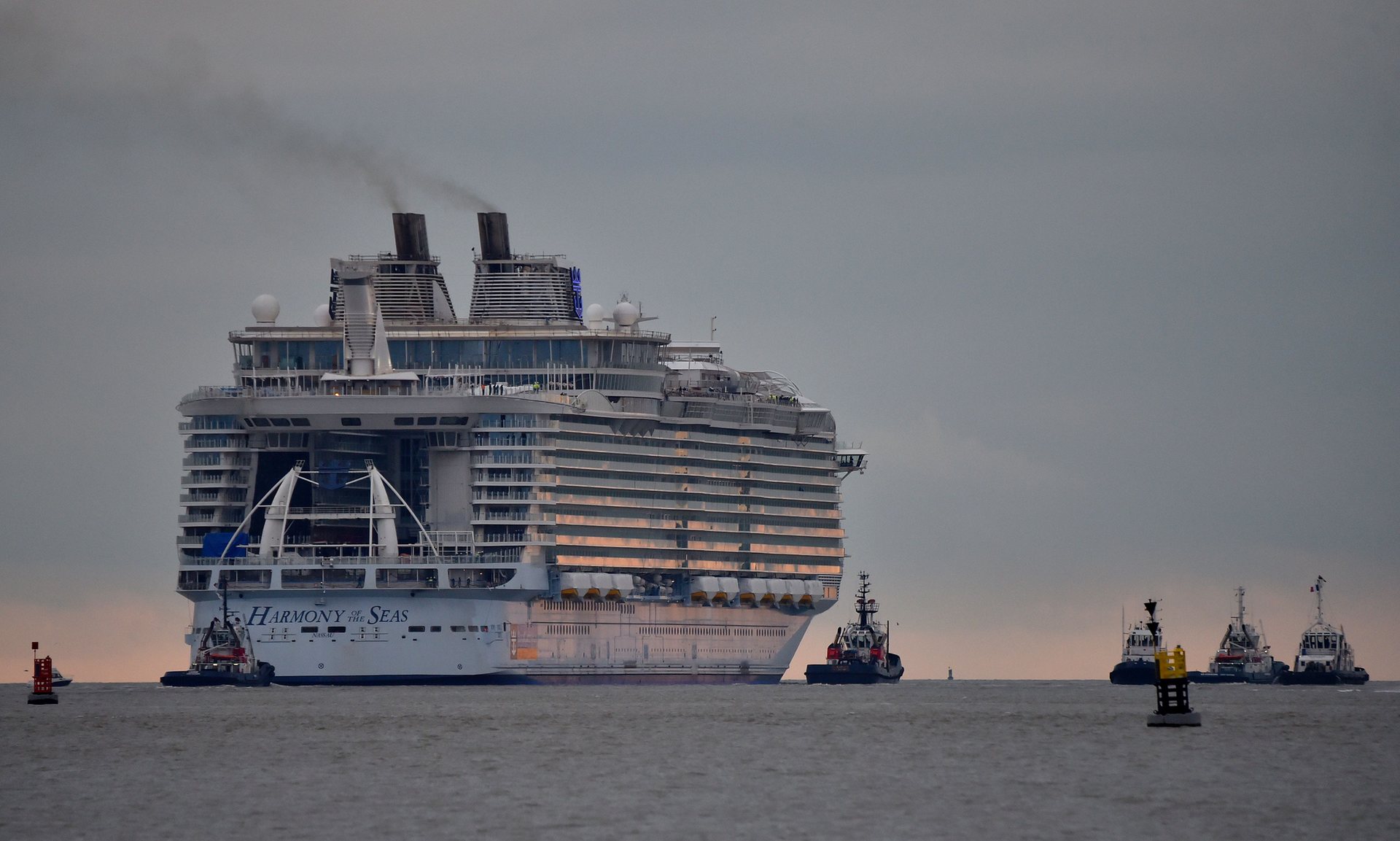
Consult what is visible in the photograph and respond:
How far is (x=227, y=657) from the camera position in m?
157

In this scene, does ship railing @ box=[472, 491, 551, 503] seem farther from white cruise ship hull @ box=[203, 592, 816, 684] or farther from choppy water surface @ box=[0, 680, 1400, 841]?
choppy water surface @ box=[0, 680, 1400, 841]

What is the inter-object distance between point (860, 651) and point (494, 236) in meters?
36.0

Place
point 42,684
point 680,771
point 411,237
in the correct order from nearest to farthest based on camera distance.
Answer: point 680,771 → point 42,684 → point 411,237

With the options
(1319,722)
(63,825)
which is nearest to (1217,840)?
(63,825)

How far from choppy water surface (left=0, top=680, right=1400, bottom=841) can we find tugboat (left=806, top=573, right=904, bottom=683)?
41.1m

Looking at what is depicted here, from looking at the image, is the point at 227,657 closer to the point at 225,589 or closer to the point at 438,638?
the point at 225,589

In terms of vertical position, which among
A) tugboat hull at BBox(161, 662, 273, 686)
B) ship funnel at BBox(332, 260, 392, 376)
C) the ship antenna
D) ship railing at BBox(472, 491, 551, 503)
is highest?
ship funnel at BBox(332, 260, 392, 376)

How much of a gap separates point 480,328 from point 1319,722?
205ft

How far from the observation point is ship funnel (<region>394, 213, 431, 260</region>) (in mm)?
175000

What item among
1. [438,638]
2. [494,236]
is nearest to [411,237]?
[494,236]

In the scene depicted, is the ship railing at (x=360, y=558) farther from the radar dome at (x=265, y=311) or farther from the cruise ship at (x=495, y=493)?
the radar dome at (x=265, y=311)

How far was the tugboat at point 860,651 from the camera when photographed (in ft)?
620

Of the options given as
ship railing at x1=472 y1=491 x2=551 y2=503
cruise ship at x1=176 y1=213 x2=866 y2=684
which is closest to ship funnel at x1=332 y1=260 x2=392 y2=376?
cruise ship at x1=176 y1=213 x2=866 y2=684

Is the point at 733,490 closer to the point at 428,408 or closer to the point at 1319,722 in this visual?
the point at 428,408
